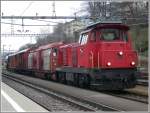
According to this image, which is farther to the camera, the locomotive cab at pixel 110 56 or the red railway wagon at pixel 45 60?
the red railway wagon at pixel 45 60

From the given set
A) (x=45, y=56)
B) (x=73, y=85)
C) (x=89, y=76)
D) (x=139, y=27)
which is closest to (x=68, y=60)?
(x=73, y=85)

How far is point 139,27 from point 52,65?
28945 millimetres

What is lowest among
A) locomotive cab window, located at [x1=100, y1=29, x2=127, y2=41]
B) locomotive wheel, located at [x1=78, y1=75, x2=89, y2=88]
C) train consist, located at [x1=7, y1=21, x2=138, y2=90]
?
locomotive wheel, located at [x1=78, y1=75, x2=89, y2=88]

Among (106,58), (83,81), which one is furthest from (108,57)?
(83,81)

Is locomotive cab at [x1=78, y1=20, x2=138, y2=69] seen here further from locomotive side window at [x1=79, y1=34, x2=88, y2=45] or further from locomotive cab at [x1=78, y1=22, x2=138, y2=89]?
locomotive side window at [x1=79, y1=34, x2=88, y2=45]

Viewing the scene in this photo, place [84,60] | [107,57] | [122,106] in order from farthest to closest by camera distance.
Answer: [84,60], [107,57], [122,106]

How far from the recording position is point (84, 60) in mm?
22406

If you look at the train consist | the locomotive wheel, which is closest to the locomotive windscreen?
the train consist

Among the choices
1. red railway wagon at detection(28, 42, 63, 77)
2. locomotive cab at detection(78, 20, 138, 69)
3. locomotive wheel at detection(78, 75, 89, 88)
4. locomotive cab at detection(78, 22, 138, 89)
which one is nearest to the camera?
locomotive cab at detection(78, 22, 138, 89)

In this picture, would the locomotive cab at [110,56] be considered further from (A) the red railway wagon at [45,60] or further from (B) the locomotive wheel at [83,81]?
(A) the red railway wagon at [45,60]

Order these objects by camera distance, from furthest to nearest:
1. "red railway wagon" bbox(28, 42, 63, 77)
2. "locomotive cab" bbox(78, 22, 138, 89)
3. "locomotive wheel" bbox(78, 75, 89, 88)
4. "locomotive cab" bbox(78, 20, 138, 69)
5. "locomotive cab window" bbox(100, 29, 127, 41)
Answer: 1. "red railway wagon" bbox(28, 42, 63, 77)
2. "locomotive wheel" bbox(78, 75, 89, 88)
3. "locomotive cab window" bbox(100, 29, 127, 41)
4. "locomotive cab" bbox(78, 20, 138, 69)
5. "locomotive cab" bbox(78, 22, 138, 89)

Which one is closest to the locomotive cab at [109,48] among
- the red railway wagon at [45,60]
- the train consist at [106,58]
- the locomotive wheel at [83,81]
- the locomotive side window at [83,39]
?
the train consist at [106,58]

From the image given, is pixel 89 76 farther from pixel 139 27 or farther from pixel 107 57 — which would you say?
pixel 139 27

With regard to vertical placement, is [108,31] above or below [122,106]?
above
